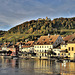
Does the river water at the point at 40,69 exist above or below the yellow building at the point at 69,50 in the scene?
below

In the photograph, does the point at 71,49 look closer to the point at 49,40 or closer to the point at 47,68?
the point at 49,40

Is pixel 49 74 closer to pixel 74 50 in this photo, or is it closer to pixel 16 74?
pixel 16 74

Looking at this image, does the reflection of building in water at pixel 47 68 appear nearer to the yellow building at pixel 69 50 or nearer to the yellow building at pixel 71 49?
the yellow building at pixel 71 49

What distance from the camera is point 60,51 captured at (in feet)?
316

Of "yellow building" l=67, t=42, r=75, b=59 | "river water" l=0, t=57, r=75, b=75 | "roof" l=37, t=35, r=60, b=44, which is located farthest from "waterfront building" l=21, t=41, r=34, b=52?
"river water" l=0, t=57, r=75, b=75

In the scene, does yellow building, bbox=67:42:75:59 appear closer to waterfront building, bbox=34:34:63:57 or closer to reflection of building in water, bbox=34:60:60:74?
waterfront building, bbox=34:34:63:57

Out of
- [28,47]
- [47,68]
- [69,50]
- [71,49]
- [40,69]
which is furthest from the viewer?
[28,47]

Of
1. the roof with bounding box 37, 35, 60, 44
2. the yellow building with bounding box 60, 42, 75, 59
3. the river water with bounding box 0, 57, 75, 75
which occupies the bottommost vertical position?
the river water with bounding box 0, 57, 75, 75

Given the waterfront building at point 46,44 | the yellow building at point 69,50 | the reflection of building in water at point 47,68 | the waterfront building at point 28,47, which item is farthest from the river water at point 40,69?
Result: the waterfront building at point 28,47

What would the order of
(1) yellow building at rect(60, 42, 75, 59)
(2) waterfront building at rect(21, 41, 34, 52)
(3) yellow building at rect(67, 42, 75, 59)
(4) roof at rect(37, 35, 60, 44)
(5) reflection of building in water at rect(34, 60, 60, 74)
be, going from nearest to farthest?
(5) reflection of building in water at rect(34, 60, 60, 74) < (3) yellow building at rect(67, 42, 75, 59) < (1) yellow building at rect(60, 42, 75, 59) < (4) roof at rect(37, 35, 60, 44) < (2) waterfront building at rect(21, 41, 34, 52)

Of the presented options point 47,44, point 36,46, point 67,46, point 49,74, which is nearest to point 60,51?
point 67,46

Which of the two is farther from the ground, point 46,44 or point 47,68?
point 46,44

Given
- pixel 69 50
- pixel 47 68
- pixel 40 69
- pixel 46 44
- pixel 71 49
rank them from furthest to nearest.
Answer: pixel 46 44
pixel 69 50
pixel 71 49
pixel 47 68
pixel 40 69

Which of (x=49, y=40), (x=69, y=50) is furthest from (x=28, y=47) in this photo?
(x=69, y=50)
